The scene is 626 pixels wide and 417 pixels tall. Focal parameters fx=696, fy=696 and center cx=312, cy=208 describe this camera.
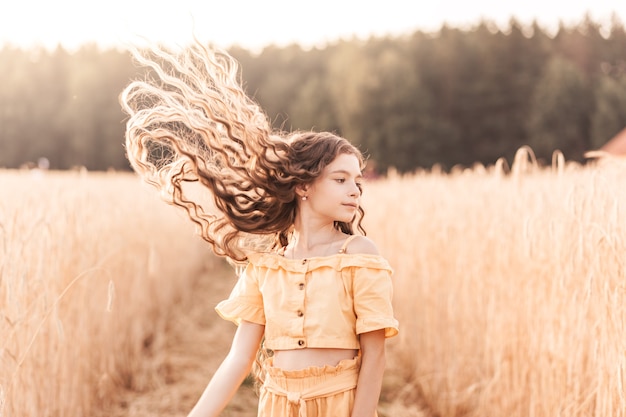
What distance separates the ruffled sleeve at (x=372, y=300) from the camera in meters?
1.85

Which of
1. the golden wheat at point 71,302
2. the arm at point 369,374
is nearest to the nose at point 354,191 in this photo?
the arm at point 369,374

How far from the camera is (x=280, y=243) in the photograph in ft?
7.55

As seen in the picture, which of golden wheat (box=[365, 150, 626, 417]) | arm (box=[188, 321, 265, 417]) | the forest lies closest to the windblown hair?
arm (box=[188, 321, 265, 417])

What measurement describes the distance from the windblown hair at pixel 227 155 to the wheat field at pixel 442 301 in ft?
1.38

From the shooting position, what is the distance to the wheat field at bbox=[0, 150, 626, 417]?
248 centimetres

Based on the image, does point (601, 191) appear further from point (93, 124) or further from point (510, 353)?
point (93, 124)

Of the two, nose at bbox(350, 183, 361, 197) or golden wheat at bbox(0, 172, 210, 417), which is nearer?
nose at bbox(350, 183, 361, 197)

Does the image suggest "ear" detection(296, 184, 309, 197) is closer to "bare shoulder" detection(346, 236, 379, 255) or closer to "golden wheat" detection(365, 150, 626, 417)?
"bare shoulder" detection(346, 236, 379, 255)

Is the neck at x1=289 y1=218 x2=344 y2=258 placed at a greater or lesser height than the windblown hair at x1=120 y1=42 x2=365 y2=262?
lesser

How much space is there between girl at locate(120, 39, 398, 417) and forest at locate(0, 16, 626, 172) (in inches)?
1112

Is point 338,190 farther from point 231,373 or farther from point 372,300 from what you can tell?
point 231,373

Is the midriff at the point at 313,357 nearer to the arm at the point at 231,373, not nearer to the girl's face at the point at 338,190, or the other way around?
the arm at the point at 231,373

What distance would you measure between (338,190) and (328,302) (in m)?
0.33

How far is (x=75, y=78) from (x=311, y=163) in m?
40.8
